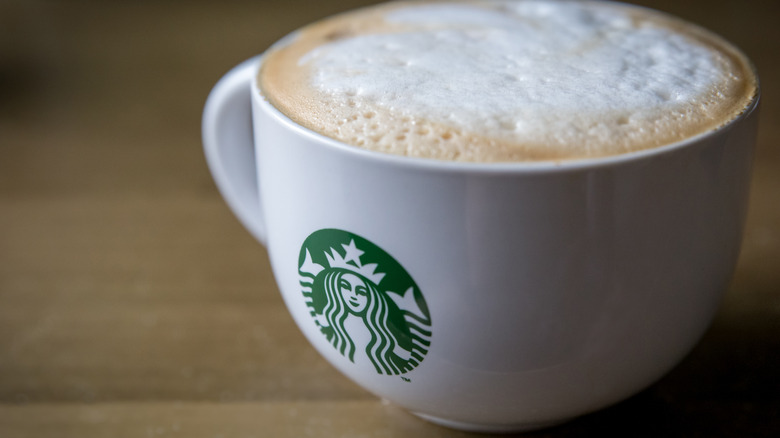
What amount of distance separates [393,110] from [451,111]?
1.4 inches

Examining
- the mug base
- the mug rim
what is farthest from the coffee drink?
the mug base

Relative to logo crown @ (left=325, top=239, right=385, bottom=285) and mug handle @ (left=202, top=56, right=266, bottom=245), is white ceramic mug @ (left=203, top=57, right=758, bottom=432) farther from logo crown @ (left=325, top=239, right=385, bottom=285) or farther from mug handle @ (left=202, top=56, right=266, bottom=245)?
mug handle @ (left=202, top=56, right=266, bottom=245)

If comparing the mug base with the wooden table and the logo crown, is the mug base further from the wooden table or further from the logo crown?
the logo crown

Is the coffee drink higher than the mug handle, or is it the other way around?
the coffee drink

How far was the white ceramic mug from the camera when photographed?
42cm

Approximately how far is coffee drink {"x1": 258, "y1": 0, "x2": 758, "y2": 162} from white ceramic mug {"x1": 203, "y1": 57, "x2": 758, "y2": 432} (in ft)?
0.05

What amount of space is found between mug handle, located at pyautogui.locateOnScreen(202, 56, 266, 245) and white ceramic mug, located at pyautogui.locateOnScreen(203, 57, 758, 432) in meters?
0.12

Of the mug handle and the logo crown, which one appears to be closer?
the logo crown

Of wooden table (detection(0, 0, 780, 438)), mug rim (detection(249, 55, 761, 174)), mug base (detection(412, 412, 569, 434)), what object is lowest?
wooden table (detection(0, 0, 780, 438))

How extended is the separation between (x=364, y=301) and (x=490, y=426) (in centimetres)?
16

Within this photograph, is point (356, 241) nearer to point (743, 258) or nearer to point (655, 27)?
point (655, 27)

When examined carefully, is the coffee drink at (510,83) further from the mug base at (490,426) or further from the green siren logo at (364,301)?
the mug base at (490,426)

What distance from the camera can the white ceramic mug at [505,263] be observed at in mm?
423

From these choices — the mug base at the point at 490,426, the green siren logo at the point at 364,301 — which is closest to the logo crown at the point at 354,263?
the green siren logo at the point at 364,301
